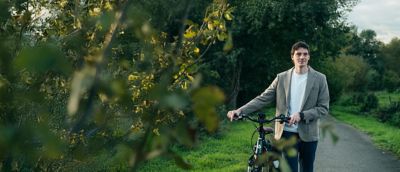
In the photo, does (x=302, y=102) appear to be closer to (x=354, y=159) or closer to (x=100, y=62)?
(x=100, y=62)

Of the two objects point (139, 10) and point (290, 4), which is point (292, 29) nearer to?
point (290, 4)

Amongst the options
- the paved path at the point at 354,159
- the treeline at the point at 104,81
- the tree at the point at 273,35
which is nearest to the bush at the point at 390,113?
the tree at the point at 273,35

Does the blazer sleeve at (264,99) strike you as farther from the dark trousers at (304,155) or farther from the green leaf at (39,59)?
the green leaf at (39,59)

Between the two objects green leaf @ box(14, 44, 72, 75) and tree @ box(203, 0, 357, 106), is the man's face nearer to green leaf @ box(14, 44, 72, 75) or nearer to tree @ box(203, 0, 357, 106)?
green leaf @ box(14, 44, 72, 75)

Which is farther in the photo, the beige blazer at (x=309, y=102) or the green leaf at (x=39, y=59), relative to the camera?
the beige blazer at (x=309, y=102)

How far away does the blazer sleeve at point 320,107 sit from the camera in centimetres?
561

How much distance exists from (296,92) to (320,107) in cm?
30

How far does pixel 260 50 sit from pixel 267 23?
6.74ft

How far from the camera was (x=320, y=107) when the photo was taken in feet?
19.0

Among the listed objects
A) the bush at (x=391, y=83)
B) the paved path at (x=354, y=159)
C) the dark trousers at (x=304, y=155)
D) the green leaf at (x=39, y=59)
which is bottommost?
the paved path at (x=354, y=159)

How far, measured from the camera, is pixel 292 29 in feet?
85.8

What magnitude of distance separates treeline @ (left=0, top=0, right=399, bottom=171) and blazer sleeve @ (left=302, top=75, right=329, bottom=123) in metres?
1.63

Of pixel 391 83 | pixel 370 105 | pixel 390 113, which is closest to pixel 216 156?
pixel 390 113

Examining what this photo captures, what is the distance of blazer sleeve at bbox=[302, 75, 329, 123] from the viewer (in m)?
5.61
